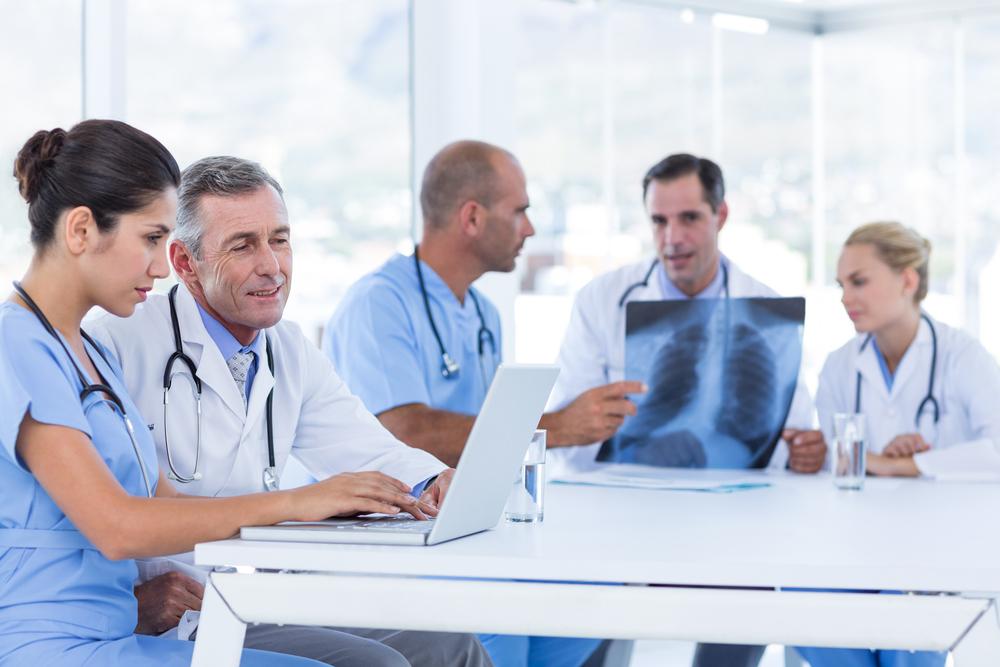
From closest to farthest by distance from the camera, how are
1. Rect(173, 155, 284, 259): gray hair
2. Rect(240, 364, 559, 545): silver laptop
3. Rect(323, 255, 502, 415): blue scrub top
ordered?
Rect(240, 364, 559, 545): silver laptop
Rect(173, 155, 284, 259): gray hair
Rect(323, 255, 502, 415): blue scrub top

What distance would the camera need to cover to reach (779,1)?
4.26m

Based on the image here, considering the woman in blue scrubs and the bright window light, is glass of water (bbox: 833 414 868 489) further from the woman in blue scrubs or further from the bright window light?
the bright window light

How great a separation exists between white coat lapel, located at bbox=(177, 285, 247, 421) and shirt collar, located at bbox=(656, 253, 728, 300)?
4.54 ft

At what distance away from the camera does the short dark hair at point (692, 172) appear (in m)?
2.64

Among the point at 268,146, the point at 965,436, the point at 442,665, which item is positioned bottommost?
the point at 442,665

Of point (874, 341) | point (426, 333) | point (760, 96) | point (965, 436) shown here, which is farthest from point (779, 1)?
point (426, 333)

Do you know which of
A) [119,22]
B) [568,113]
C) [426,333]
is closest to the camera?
[426,333]

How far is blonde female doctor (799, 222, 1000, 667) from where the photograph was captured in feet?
7.50

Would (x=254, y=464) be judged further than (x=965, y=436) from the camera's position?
No

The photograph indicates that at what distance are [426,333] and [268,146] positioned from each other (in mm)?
1107

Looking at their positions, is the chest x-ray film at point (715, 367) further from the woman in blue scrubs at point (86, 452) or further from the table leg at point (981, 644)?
the table leg at point (981, 644)

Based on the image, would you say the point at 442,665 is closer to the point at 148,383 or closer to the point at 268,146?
the point at 148,383

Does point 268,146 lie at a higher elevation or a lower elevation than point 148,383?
higher

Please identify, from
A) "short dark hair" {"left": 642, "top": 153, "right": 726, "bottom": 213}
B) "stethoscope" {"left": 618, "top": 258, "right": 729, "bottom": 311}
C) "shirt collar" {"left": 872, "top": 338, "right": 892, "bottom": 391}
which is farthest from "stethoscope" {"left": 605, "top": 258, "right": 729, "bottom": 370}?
"shirt collar" {"left": 872, "top": 338, "right": 892, "bottom": 391}
